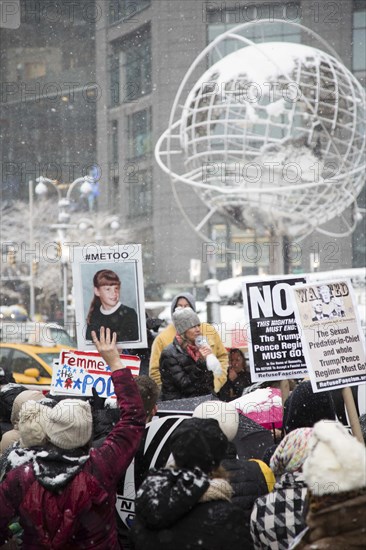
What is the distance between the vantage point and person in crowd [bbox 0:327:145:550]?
10.1 feet

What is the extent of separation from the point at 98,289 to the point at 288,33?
565 inches

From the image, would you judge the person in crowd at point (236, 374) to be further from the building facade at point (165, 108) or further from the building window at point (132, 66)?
A: the building window at point (132, 66)

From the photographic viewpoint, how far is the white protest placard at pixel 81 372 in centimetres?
504

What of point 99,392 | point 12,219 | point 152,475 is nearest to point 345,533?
point 152,475

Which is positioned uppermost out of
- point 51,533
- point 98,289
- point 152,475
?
point 98,289

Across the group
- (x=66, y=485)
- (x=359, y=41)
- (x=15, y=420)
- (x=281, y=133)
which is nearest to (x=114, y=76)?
(x=359, y=41)

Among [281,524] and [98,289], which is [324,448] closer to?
[281,524]

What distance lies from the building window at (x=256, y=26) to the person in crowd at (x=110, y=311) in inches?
457

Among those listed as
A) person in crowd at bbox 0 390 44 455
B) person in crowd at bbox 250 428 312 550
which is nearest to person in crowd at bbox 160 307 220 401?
person in crowd at bbox 0 390 44 455

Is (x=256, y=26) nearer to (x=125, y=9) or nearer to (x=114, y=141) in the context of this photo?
(x=125, y=9)

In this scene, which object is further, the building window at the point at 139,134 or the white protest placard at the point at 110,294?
the building window at the point at 139,134

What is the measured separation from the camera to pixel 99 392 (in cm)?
497

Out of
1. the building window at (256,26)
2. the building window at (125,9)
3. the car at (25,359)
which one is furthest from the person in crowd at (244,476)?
the building window at (125,9)

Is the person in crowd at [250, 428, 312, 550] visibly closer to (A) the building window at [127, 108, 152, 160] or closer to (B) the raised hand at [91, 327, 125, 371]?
(B) the raised hand at [91, 327, 125, 371]
